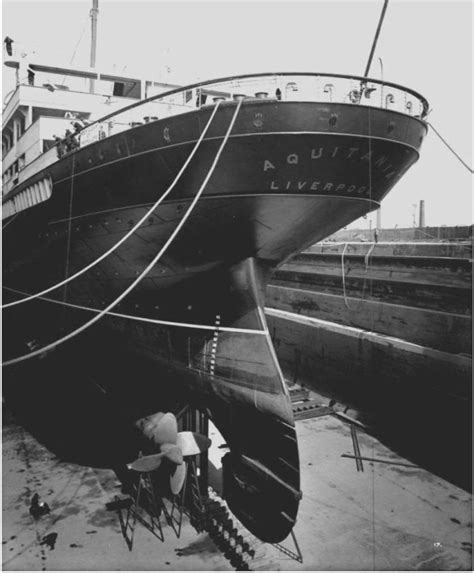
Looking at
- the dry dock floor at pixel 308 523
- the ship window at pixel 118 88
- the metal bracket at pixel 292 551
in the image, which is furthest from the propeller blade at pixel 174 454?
the ship window at pixel 118 88

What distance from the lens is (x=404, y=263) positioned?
11578 millimetres

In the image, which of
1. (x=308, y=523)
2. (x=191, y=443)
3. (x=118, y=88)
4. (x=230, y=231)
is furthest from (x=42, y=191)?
(x=308, y=523)

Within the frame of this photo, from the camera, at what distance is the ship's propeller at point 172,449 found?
21.3 feet

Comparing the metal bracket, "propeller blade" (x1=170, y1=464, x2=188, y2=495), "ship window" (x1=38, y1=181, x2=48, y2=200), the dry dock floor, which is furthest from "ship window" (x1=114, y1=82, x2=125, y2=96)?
the metal bracket

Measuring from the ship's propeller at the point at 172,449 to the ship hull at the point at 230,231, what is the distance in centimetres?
71

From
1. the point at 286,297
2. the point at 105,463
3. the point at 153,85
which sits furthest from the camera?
the point at 286,297

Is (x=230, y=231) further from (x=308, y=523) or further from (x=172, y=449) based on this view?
(x=308, y=523)

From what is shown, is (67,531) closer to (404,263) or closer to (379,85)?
(379,85)

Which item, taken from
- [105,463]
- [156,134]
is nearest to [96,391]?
[105,463]

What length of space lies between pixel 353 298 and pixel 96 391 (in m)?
7.33

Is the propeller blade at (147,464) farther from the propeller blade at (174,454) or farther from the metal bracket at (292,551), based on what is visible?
the metal bracket at (292,551)

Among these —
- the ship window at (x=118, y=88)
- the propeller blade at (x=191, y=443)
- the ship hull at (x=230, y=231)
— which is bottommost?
the propeller blade at (x=191, y=443)

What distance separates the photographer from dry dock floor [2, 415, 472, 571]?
21.4ft

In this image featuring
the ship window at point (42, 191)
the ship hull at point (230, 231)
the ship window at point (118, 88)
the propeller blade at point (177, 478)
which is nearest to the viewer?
the ship hull at point (230, 231)
